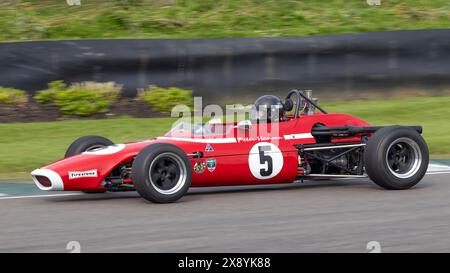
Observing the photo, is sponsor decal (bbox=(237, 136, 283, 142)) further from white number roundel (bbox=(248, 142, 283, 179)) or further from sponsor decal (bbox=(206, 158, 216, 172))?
sponsor decal (bbox=(206, 158, 216, 172))

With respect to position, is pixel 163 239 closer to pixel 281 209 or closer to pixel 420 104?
pixel 281 209

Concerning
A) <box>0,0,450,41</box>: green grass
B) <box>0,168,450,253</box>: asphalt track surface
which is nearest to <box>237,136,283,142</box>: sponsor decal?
<box>0,168,450,253</box>: asphalt track surface

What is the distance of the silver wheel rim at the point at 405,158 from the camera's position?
28.5 ft

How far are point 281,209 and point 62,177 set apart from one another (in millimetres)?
1910

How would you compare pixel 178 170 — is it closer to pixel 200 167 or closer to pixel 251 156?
pixel 200 167

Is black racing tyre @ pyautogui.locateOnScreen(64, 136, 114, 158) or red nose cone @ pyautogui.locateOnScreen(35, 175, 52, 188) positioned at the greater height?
black racing tyre @ pyautogui.locateOnScreen(64, 136, 114, 158)

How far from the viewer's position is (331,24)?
17.8 m

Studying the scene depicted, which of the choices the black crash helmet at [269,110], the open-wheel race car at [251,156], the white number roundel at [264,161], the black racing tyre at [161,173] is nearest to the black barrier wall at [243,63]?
the open-wheel race car at [251,156]

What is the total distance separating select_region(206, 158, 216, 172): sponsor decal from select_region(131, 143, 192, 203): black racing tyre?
1.16ft

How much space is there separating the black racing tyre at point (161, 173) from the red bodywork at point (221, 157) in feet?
0.89

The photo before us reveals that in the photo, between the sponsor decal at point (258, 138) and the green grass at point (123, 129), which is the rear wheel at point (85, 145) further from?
the green grass at point (123, 129)

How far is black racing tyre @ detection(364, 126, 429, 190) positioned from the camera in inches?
332

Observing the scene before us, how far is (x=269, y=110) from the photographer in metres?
8.91

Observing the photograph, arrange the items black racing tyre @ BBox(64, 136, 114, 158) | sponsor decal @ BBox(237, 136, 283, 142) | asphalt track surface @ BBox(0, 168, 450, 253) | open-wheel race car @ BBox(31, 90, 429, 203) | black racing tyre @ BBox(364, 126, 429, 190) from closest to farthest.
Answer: asphalt track surface @ BBox(0, 168, 450, 253)
open-wheel race car @ BBox(31, 90, 429, 203)
black racing tyre @ BBox(364, 126, 429, 190)
sponsor decal @ BBox(237, 136, 283, 142)
black racing tyre @ BBox(64, 136, 114, 158)
